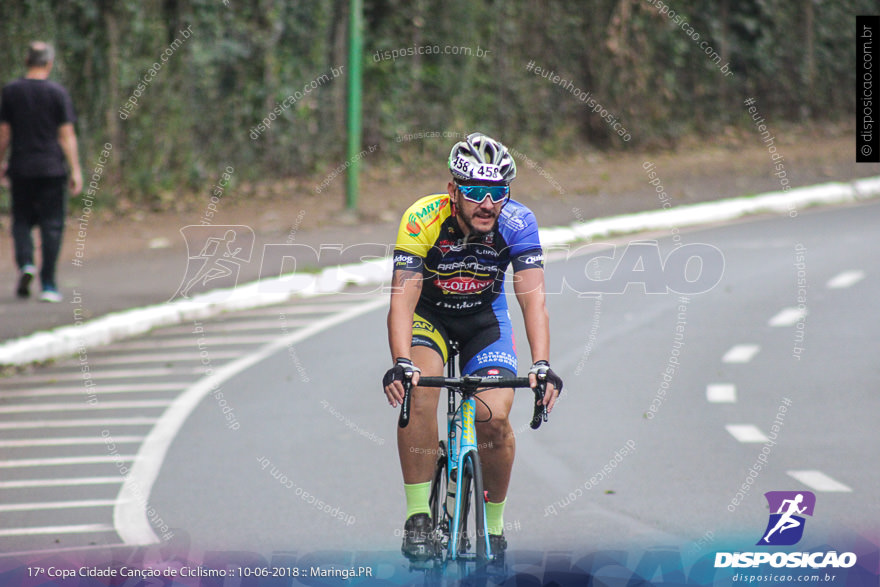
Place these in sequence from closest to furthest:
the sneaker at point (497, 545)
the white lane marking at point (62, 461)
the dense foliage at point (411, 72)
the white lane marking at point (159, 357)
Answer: the sneaker at point (497, 545) → the white lane marking at point (62, 461) → the white lane marking at point (159, 357) → the dense foliage at point (411, 72)

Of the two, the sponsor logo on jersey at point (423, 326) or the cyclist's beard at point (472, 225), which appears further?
the sponsor logo on jersey at point (423, 326)

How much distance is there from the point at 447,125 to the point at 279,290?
31.2ft

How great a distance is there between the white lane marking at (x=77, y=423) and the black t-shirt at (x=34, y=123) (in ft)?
12.2

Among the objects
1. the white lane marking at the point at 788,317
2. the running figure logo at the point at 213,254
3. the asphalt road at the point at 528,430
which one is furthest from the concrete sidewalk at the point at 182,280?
the white lane marking at the point at 788,317

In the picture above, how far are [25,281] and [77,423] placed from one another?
149 inches

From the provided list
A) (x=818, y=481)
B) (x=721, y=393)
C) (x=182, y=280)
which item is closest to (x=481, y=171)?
(x=818, y=481)

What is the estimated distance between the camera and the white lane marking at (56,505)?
23.8 feet

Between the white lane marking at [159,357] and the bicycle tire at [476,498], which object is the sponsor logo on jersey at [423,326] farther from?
the white lane marking at [159,357]

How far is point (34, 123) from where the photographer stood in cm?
1212

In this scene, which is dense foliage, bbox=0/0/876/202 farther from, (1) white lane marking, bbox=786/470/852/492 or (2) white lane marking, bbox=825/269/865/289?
(1) white lane marking, bbox=786/470/852/492

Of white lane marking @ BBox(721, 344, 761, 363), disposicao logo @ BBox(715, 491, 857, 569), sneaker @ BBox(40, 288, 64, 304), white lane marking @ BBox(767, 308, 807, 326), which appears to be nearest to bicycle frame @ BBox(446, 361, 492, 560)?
disposicao logo @ BBox(715, 491, 857, 569)

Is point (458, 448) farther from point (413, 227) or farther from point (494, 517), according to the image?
point (413, 227)

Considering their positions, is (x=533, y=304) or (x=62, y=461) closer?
(x=533, y=304)

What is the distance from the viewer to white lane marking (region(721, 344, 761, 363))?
10.8m
